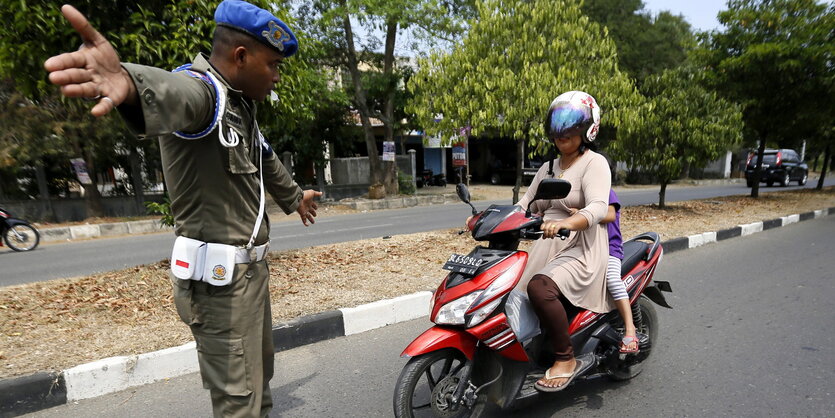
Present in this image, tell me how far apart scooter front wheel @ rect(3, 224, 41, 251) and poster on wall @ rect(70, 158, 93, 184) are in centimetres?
300

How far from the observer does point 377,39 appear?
15828 millimetres

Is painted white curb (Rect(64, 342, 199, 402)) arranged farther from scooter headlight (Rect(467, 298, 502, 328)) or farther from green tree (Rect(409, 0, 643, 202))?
green tree (Rect(409, 0, 643, 202))

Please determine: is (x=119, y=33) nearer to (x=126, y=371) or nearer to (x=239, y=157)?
(x=126, y=371)

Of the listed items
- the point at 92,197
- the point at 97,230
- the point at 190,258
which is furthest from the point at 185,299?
the point at 92,197

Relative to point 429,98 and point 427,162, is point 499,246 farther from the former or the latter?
point 427,162

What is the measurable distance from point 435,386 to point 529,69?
593 cm

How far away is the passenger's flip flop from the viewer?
7.73ft

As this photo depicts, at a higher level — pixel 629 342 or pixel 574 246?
pixel 574 246

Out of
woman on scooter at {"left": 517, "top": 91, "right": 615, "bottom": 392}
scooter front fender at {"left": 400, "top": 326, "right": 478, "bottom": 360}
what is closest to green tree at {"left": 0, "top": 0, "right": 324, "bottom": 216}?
woman on scooter at {"left": 517, "top": 91, "right": 615, "bottom": 392}

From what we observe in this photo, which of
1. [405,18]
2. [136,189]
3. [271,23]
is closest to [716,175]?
[405,18]

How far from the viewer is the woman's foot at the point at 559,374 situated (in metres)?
2.37

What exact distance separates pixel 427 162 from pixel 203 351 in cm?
2531

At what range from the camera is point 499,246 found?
2.44 m

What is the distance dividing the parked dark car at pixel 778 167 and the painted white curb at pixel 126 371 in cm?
2381
